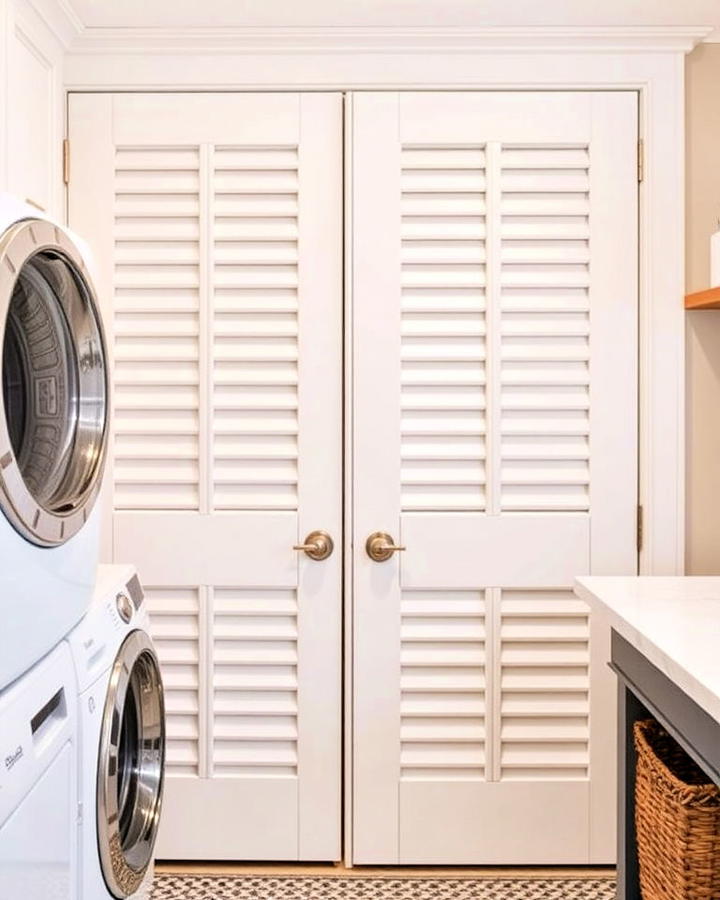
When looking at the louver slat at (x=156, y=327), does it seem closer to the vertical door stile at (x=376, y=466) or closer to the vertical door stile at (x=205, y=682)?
the vertical door stile at (x=205, y=682)

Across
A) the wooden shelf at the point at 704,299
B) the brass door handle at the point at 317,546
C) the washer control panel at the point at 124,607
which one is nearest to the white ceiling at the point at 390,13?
the wooden shelf at the point at 704,299

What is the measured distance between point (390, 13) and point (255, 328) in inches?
34.6

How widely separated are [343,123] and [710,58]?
3.34 ft

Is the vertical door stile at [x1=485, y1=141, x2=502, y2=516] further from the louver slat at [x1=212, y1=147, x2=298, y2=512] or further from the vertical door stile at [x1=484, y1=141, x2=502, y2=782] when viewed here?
the louver slat at [x1=212, y1=147, x2=298, y2=512]

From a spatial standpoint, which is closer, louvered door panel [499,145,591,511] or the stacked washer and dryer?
the stacked washer and dryer

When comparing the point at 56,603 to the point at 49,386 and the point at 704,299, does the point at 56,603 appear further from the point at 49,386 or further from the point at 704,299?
the point at 704,299

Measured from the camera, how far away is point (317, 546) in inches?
99.3

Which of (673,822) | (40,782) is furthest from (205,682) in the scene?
(673,822)

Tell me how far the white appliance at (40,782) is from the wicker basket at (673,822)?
1.06m

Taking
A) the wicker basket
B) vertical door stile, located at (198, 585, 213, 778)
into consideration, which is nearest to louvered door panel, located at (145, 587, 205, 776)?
vertical door stile, located at (198, 585, 213, 778)

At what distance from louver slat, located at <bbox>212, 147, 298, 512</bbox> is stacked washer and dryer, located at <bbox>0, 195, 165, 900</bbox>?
67 centimetres

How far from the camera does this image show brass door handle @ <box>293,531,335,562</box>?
2520 millimetres

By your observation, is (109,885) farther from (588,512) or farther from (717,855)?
(588,512)

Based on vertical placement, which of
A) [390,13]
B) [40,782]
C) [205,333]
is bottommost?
[40,782]
